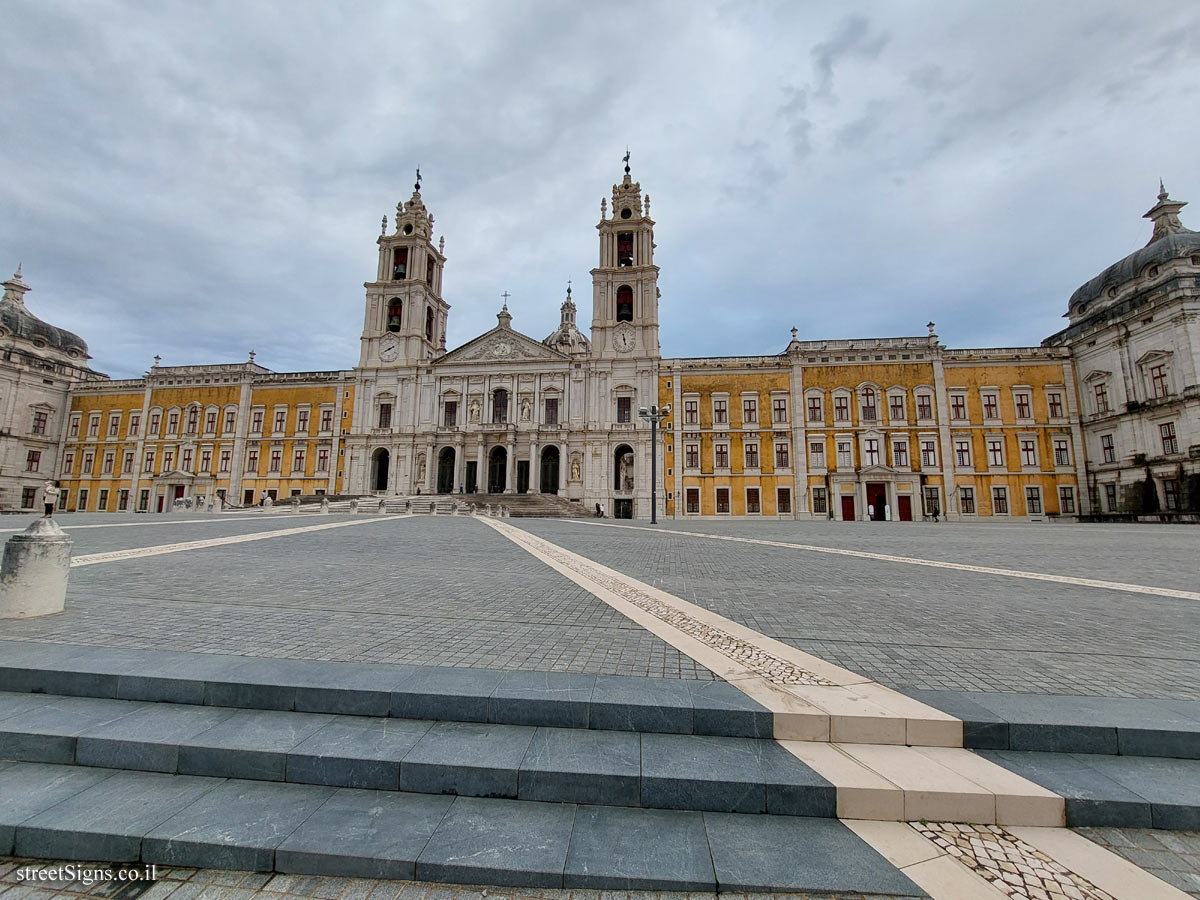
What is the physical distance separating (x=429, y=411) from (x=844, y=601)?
38956 millimetres

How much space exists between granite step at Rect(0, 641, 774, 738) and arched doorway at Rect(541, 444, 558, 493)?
3567 centimetres

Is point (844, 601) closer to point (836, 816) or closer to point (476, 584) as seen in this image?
point (836, 816)

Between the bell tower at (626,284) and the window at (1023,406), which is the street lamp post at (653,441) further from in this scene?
the window at (1023,406)

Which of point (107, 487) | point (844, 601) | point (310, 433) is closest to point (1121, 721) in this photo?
point (844, 601)

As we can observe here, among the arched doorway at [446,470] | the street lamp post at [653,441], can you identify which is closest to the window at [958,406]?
the street lamp post at [653,441]

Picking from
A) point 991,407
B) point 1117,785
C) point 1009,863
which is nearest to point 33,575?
point 1009,863

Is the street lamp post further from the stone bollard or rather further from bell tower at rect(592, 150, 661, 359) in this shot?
the stone bollard

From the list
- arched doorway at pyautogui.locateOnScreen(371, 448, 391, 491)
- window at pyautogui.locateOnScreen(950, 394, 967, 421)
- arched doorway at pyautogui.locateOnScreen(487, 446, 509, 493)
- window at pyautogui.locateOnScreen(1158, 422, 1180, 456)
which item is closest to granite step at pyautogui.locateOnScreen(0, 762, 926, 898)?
arched doorway at pyautogui.locateOnScreen(487, 446, 509, 493)

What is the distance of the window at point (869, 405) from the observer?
3528cm

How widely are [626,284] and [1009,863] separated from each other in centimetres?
4116

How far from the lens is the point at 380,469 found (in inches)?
1645

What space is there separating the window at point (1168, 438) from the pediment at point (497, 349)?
3760cm

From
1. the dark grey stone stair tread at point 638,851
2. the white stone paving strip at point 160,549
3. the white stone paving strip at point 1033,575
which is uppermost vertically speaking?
the white stone paving strip at point 160,549

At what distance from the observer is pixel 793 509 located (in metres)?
35.0
